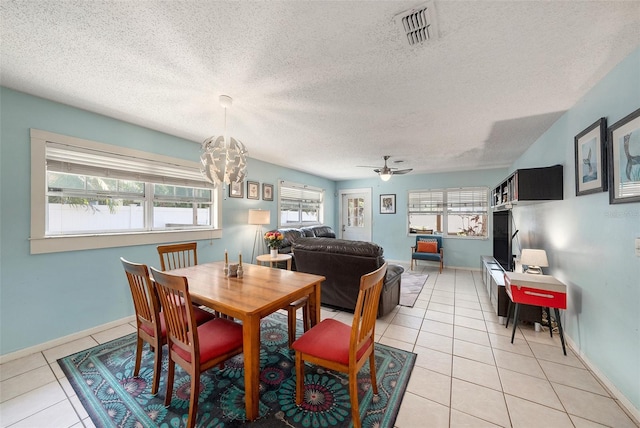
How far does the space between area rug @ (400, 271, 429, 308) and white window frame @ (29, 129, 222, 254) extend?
11.3 feet

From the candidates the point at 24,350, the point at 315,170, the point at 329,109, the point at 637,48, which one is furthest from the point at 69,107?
the point at 637,48

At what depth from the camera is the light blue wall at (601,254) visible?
5.16ft

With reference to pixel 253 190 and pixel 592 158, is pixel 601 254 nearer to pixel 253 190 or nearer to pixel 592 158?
pixel 592 158

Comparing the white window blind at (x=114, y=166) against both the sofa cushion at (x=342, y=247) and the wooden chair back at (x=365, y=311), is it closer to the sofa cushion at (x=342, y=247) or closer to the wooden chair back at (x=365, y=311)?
the sofa cushion at (x=342, y=247)

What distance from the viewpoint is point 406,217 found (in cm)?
643

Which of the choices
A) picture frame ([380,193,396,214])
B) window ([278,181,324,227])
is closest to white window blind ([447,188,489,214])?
picture frame ([380,193,396,214])

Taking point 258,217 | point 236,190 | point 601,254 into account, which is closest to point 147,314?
point 258,217

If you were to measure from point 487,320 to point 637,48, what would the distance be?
2776 mm

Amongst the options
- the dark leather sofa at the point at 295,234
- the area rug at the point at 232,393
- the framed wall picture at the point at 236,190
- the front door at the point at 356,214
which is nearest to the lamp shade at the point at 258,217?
the framed wall picture at the point at 236,190

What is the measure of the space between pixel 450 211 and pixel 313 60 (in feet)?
18.0

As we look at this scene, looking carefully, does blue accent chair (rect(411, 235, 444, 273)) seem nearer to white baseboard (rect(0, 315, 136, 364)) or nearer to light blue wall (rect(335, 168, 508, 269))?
light blue wall (rect(335, 168, 508, 269))

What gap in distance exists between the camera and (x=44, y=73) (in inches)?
74.7

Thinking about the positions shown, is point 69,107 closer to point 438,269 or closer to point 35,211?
point 35,211

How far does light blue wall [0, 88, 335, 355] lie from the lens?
83.0 inches
